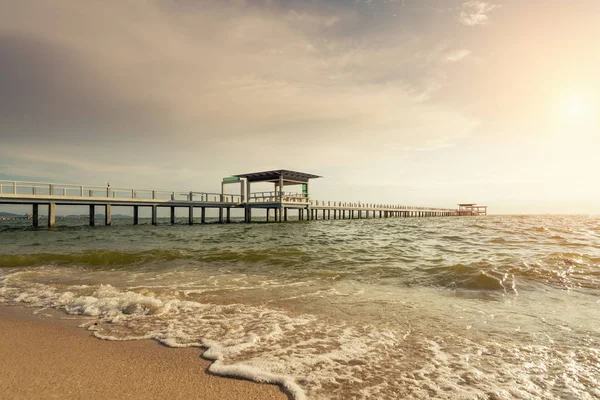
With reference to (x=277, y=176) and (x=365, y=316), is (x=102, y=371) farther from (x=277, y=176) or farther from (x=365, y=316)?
(x=277, y=176)

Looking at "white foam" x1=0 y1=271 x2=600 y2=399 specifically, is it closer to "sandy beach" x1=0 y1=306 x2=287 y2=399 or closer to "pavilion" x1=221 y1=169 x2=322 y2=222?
"sandy beach" x1=0 y1=306 x2=287 y2=399

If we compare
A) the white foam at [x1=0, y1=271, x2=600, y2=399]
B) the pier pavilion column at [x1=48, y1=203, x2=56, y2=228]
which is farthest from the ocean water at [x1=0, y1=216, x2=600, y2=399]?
the pier pavilion column at [x1=48, y1=203, x2=56, y2=228]

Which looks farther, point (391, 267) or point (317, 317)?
point (391, 267)

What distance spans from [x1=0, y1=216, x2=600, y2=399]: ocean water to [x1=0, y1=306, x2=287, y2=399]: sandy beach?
0.20 m

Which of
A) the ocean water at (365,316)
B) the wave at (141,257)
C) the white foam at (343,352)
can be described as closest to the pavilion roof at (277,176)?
the wave at (141,257)

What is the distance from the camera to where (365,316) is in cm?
430

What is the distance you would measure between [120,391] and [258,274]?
5175mm

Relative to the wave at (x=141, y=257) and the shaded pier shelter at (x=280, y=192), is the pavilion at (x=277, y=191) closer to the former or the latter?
the shaded pier shelter at (x=280, y=192)

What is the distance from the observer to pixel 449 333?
3.64 metres

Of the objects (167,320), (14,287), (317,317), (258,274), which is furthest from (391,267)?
(14,287)

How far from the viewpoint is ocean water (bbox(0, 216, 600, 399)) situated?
8.58ft

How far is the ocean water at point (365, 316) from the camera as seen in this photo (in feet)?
8.58

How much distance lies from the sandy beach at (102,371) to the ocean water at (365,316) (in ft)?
0.66

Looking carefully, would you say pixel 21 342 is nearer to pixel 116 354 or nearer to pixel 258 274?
pixel 116 354
